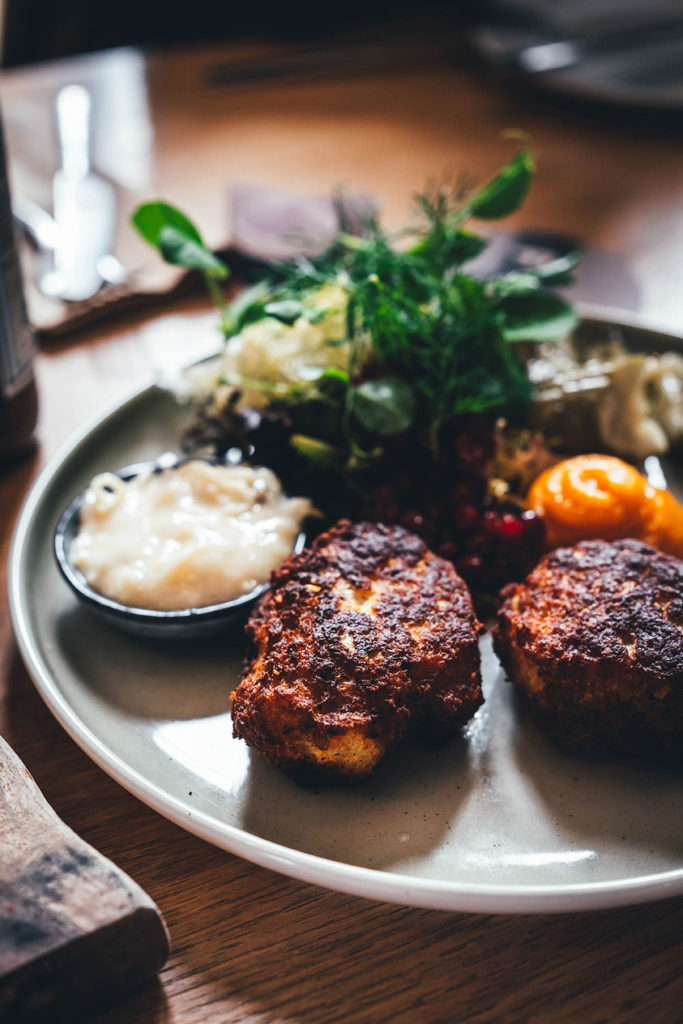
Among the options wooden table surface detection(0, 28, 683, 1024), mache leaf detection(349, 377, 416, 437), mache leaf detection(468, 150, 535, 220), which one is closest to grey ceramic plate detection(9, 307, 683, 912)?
wooden table surface detection(0, 28, 683, 1024)

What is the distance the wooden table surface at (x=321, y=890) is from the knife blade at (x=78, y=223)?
19cm

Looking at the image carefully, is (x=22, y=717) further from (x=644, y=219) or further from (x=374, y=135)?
(x=374, y=135)

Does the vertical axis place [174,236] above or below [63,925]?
above

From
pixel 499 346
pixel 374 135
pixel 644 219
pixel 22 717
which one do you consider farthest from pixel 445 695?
pixel 374 135

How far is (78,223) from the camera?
3.41 metres

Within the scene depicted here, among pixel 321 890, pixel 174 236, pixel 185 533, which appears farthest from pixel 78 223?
pixel 321 890

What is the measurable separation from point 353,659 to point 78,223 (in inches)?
96.7

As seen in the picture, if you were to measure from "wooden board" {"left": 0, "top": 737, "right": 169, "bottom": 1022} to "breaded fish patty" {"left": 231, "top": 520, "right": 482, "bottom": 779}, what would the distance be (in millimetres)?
380

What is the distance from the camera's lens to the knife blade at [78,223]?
123 inches

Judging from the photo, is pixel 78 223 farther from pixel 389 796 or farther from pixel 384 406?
pixel 389 796

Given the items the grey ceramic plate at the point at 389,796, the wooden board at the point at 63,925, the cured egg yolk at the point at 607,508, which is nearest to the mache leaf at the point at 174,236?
the grey ceramic plate at the point at 389,796

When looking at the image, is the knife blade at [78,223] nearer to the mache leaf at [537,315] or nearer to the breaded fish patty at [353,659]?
the mache leaf at [537,315]

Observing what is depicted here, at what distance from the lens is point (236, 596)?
6.23 feet

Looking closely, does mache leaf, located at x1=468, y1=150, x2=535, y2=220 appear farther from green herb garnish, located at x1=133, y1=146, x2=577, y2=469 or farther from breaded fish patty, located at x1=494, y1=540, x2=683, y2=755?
breaded fish patty, located at x1=494, y1=540, x2=683, y2=755
